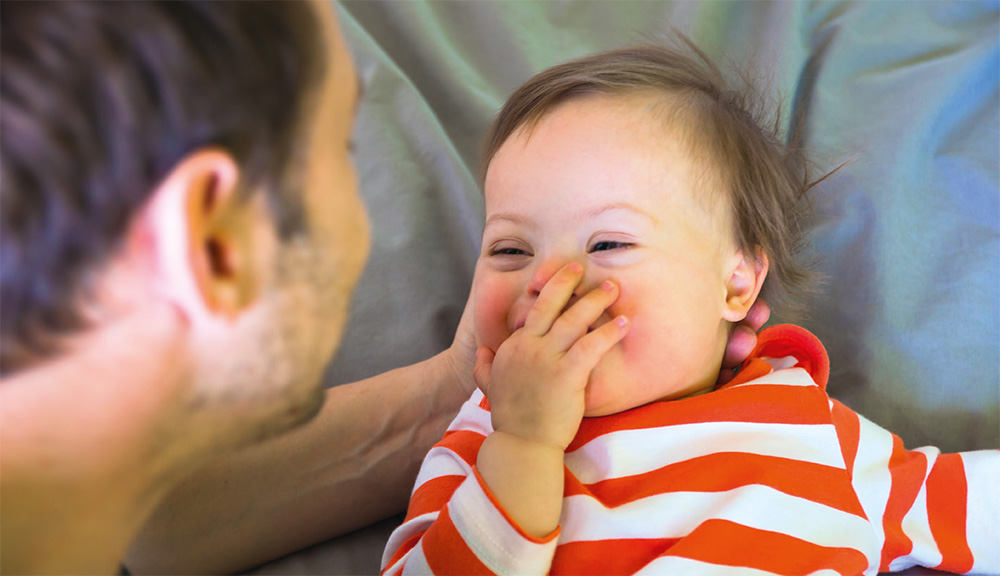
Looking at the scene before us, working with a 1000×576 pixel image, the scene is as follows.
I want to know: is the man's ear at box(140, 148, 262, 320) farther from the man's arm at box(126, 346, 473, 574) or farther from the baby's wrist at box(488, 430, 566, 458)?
the man's arm at box(126, 346, 473, 574)

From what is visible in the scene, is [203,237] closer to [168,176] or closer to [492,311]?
[168,176]

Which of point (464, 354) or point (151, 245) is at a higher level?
point (151, 245)

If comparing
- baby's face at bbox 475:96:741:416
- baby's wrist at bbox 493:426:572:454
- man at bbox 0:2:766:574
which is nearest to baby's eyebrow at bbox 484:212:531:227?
baby's face at bbox 475:96:741:416

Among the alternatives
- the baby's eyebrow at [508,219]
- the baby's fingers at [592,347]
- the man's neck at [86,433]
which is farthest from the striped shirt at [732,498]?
the man's neck at [86,433]

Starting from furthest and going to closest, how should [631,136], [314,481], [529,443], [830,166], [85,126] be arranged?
[830,166]
[314,481]
[631,136]
[529,443]
[85,126]

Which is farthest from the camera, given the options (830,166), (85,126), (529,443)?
(830,166)

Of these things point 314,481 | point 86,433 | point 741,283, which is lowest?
point 314,481

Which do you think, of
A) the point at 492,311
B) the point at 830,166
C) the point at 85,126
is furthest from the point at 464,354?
the point at 85,126

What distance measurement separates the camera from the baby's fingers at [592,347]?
662mm

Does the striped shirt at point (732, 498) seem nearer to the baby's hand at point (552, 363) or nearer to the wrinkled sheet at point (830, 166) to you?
the baby's hand at point (552, 363)

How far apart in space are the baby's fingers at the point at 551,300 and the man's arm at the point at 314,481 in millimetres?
340

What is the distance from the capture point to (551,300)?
67 centimetres

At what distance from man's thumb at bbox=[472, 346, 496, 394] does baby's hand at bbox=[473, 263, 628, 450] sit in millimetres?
40

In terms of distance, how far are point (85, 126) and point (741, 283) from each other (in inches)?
27.1
